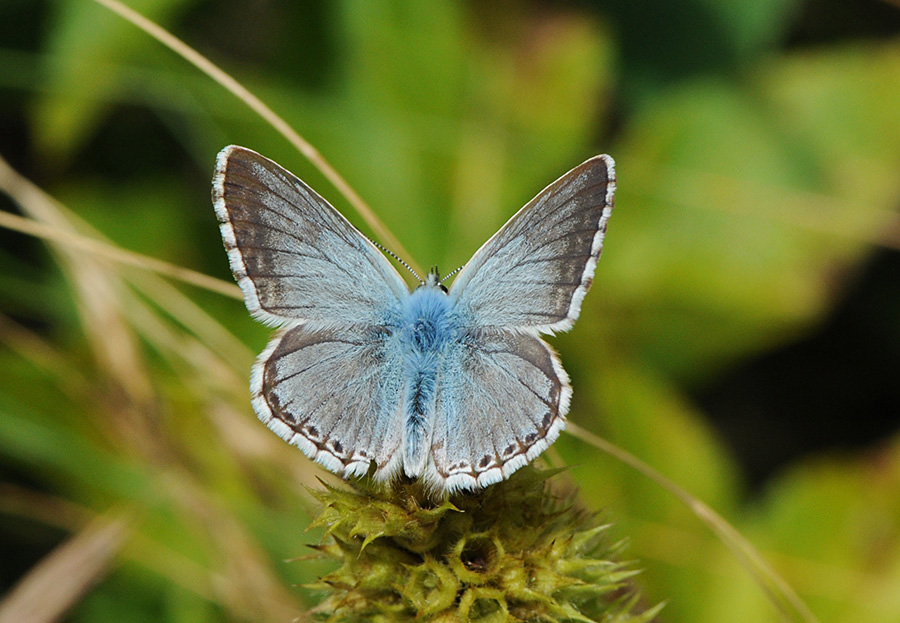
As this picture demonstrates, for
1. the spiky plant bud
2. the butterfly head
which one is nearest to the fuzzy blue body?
the butterfly head

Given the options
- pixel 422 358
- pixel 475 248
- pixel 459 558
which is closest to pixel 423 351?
pixel 422 358

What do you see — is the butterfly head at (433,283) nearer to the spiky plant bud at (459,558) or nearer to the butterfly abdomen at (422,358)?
the butterfly abdomen at (422,358)

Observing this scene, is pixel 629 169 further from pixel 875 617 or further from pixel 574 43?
pixel 875 617

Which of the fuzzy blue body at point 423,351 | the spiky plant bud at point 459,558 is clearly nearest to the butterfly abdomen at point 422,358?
the fuzzy blue body at point 423,351

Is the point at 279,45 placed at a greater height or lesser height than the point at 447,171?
greater

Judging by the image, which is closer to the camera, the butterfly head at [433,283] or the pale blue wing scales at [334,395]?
the pale blue wing scales at [334,395]

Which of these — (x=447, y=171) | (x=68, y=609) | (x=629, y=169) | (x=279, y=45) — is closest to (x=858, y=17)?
(x=629, y=169)
